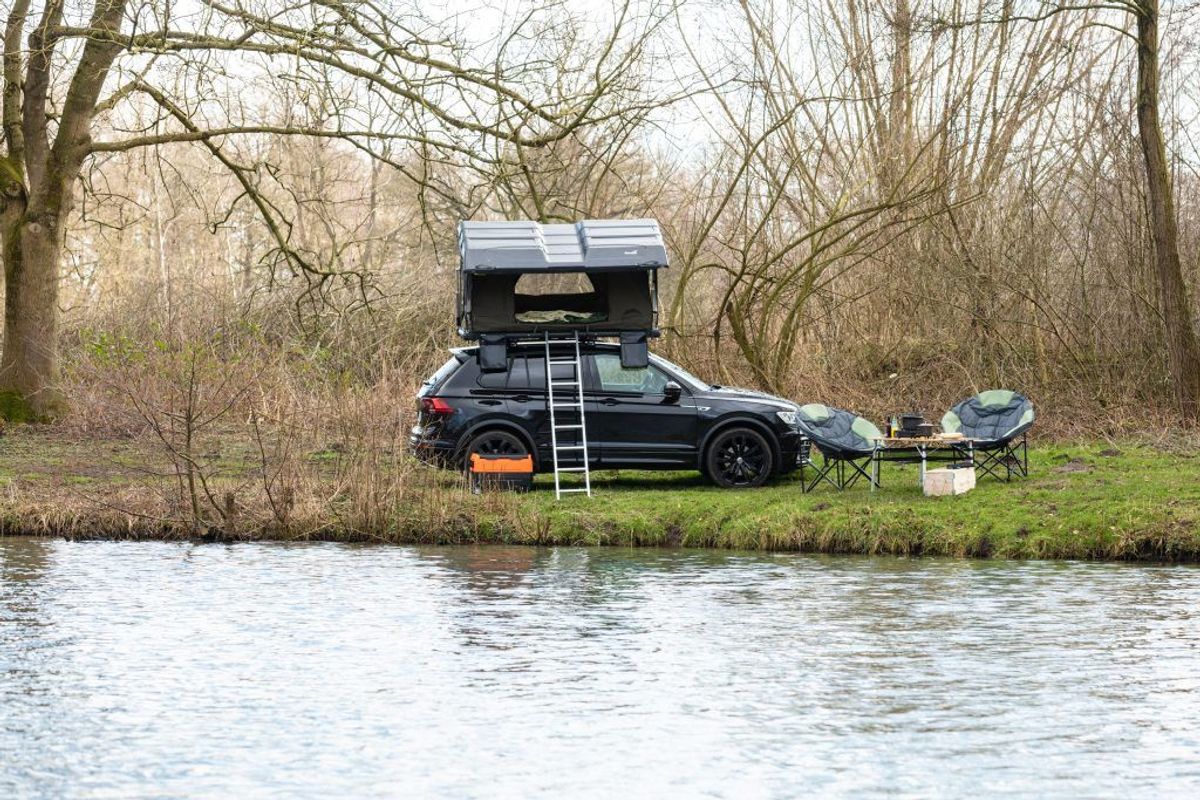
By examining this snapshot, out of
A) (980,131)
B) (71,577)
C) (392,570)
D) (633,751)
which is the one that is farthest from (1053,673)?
(980,131)

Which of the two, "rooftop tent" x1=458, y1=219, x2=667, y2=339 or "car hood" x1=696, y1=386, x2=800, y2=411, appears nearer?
"rooftop tent" x1=458, y1=219, x2=667, y2=339

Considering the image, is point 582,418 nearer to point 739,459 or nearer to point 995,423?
point 739,459

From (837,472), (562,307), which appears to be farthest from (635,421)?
(562,307)

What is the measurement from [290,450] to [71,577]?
3.00 metres

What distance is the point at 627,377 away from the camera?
731 inches

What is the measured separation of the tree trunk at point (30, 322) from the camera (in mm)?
24312

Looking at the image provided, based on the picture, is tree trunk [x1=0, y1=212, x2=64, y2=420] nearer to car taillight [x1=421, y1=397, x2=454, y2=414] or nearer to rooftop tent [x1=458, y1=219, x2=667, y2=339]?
rooftop tent [x1=458, y1=219, x2=667, y2=339]

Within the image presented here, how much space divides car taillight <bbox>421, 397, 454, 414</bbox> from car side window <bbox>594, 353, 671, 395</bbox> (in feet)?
5.72

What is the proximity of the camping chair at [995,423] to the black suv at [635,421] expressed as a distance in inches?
71.1

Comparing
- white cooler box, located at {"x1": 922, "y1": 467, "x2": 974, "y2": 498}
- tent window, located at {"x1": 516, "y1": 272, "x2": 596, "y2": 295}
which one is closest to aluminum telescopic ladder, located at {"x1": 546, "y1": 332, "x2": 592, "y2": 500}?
white cooler box, located at {"x1": 922, "y1": 467, "x2": 974, "y2": 498}

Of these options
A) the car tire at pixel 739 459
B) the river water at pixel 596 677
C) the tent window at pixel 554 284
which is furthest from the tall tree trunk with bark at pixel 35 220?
the car tire at pixel 739 459

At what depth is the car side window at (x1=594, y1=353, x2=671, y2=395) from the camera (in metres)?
18.4

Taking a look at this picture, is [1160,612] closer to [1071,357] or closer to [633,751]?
[633,751]

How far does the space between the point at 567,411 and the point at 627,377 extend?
34.1 inches
